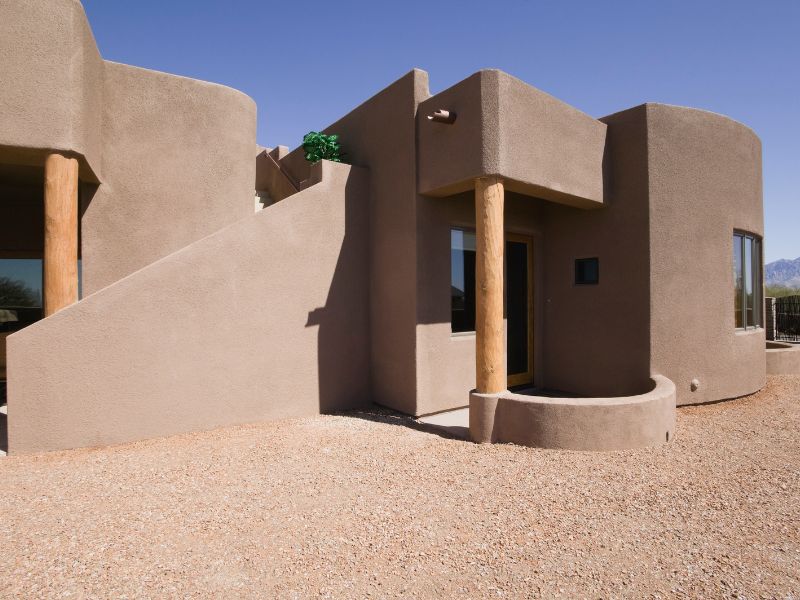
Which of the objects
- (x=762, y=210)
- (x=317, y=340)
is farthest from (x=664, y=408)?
(x=762, y=210)

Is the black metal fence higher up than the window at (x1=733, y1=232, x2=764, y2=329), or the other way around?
the window at (x1=733, y1=232, x2=764, y2=329)

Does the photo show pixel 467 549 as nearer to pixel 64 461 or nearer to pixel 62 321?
pixel 64 461

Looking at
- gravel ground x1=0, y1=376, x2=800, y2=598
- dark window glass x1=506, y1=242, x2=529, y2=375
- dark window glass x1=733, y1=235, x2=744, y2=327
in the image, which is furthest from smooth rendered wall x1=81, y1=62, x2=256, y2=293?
dark window glass x1=733, y1=235, x2=744, y2=327

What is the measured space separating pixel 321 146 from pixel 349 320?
331 cm

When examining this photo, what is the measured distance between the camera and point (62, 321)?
5.31 meters

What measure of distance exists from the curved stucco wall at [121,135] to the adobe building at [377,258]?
0.03 metres

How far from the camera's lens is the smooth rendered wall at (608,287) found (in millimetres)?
7309

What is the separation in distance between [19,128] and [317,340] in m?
4.89

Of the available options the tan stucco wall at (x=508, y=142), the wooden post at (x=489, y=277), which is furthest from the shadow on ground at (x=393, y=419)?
the tan stucco wall at (x=508, y=142)

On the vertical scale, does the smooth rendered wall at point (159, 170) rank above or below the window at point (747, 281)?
above

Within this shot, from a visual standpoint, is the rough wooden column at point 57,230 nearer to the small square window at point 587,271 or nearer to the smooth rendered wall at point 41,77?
the smooth rendered wall at point 41,77

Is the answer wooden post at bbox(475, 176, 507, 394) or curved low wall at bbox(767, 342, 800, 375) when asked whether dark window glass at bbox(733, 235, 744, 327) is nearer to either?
curved low wall at bbox(767, 342, 800, 375)

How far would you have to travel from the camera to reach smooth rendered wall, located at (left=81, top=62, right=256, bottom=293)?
24.7 feet

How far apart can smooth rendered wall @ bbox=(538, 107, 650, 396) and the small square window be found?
9 cm
